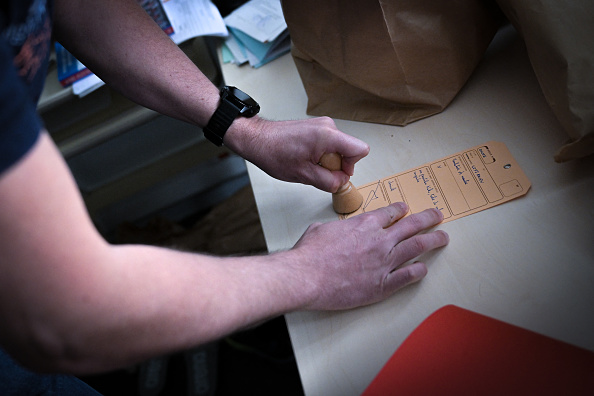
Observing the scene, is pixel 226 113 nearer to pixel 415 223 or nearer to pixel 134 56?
pixel 134 56

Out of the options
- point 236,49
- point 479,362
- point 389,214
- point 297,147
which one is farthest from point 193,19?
point 479,362

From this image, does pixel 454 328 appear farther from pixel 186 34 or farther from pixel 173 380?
pixel 173 380

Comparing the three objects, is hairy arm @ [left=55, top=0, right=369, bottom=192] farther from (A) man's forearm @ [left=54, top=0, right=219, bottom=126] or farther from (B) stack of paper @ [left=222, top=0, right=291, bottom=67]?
(B) stack of paper @ [left=222, top=0, right=291, bottom=67]

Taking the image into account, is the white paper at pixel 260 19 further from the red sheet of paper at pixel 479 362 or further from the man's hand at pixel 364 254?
the red sheet of paper at pixel 479 362

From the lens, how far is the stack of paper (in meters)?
1.15

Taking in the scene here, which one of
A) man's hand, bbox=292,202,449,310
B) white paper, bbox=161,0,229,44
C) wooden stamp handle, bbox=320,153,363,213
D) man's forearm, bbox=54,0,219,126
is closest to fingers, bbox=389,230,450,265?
man's hand, bbox=292,202,449,310

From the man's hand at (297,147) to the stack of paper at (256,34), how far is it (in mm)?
351

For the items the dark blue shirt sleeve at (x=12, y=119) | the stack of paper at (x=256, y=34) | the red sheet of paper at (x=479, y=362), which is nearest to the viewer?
the dark blue shirt sleeve at (x=12, y=119)

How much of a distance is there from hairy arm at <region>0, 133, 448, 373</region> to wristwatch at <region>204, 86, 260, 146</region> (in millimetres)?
311

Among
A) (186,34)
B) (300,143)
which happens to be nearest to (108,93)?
(186,34)

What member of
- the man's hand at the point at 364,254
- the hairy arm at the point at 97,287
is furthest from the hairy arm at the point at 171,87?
the hairy arm at the point at 97,287

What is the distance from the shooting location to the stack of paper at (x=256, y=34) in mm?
→ 1153

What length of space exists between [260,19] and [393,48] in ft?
1.65

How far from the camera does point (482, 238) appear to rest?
2.37ft
